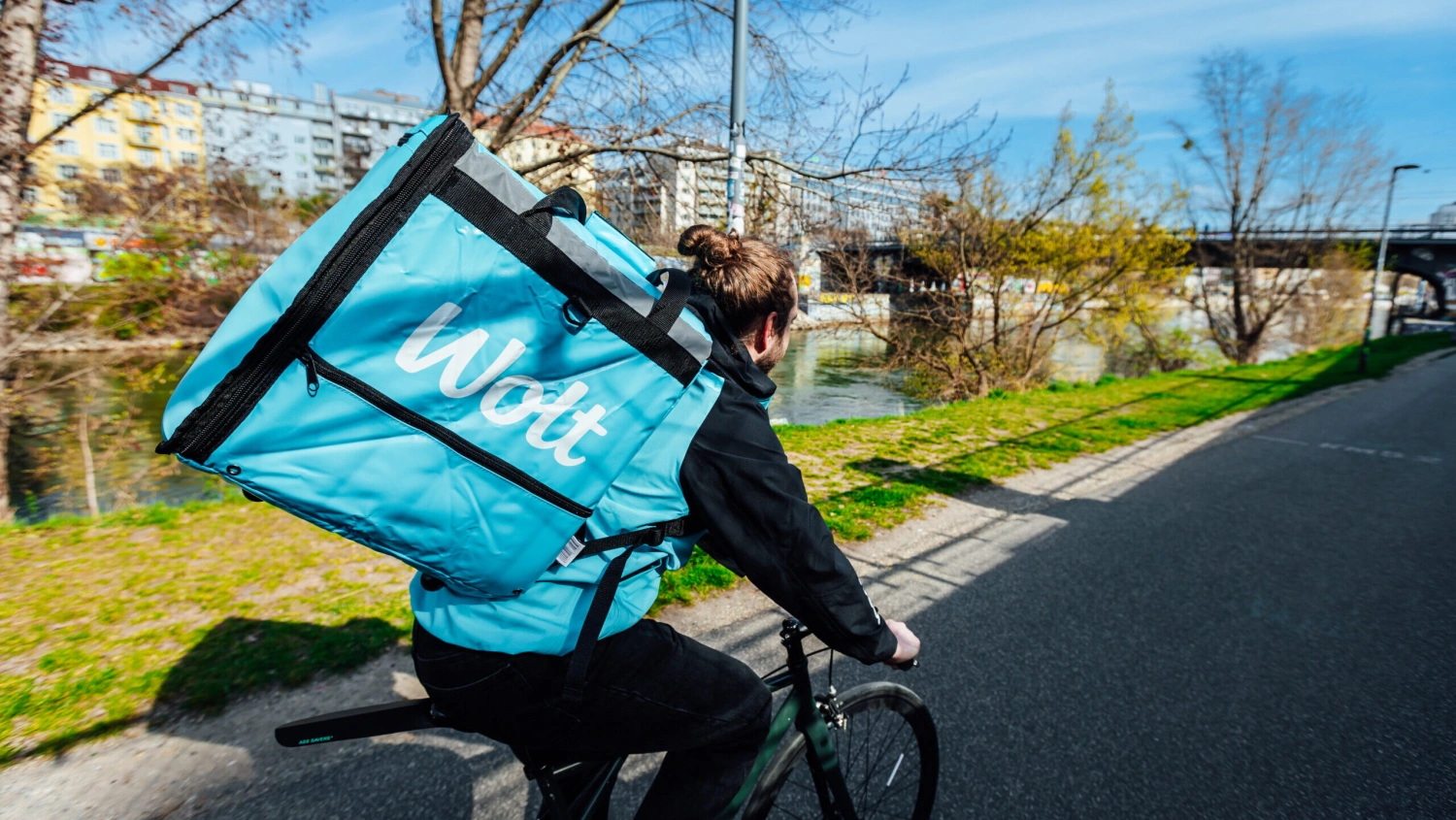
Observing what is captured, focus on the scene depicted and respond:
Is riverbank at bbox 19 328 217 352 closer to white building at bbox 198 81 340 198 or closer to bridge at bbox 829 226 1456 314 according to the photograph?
white building at bbox 198 81 340 198

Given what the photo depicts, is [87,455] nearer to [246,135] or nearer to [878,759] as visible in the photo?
[246,135]

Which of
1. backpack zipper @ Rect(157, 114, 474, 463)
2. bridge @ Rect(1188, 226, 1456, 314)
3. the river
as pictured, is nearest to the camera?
backpack zipper @ Rect(157, 114, 474, 463)

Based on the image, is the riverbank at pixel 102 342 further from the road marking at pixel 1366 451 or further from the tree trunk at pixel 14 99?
the road marking at pixel 1366 451

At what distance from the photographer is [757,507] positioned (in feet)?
4.55

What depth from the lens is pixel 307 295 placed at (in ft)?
3.32

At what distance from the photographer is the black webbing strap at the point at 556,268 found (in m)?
1.12

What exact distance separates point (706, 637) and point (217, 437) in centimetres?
286

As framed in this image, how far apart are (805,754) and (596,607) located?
0.94 metres

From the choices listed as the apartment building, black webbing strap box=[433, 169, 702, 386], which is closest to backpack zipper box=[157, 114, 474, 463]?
black webbing strap box=[433, 169, 702, 386]

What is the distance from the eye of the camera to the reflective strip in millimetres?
1146

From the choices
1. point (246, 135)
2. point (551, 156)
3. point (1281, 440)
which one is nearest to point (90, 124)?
point (246, 135)

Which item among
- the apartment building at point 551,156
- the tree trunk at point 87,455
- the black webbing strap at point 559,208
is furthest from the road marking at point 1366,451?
the tree trunk at point 87,455

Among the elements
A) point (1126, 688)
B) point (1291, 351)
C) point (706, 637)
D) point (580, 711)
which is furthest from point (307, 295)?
point (1291, 351)

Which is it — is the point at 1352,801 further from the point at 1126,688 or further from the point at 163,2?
the point at 163,2
